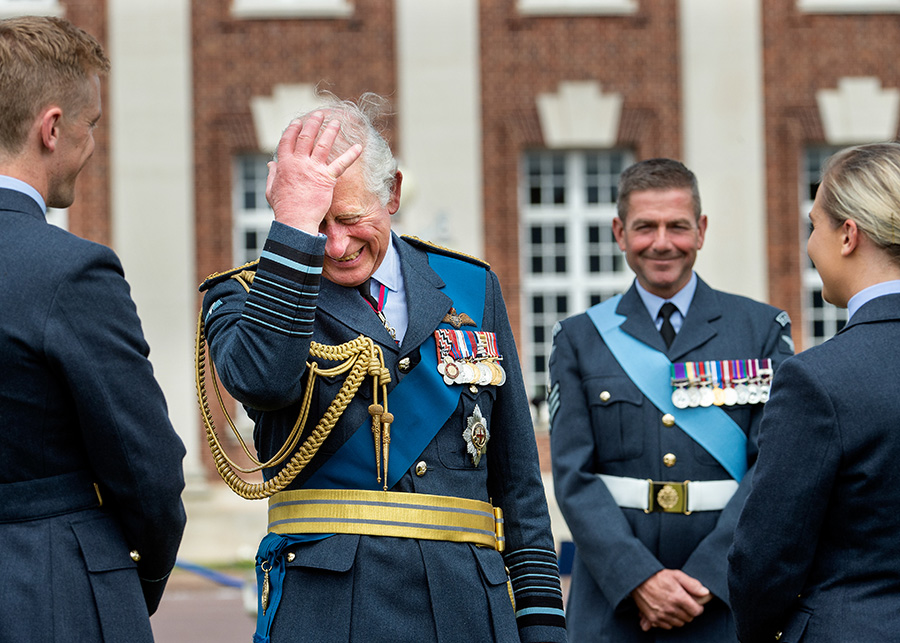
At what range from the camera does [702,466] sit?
3896mm

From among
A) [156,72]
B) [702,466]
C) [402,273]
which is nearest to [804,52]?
Answer: [156,72]

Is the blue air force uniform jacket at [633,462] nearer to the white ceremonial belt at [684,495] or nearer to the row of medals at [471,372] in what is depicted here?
the white ceremonial belt at [684,495]

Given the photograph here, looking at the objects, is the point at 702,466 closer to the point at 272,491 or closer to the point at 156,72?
the point at 272,491

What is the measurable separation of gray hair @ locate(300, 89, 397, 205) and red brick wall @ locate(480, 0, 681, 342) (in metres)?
9.93

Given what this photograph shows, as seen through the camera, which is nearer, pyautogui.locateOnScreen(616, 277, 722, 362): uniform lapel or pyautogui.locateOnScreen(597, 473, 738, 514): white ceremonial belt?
pyautogui.locateOnScreen(597, 473, 738, 514): white ceremonial belt

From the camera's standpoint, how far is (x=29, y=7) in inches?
508

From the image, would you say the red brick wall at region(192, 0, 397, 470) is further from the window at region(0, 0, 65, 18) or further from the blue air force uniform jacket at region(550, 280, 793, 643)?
the blue air force uniform jacket at region(550, 280, 793, 643)

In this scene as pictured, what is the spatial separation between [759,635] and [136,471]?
1372 mm

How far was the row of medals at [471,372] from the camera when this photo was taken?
8.96ft

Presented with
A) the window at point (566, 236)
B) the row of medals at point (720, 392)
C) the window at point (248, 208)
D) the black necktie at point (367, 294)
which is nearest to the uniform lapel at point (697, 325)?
the row of medals at point (720, 392)

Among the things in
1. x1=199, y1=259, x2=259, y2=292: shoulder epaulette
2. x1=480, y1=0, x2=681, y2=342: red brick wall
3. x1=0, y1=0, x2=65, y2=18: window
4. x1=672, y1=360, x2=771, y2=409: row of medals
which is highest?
x1=0, y1=0, x2=65, y2=18: window

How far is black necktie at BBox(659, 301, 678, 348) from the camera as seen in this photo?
13.6 feet

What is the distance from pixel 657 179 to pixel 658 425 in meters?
0.81

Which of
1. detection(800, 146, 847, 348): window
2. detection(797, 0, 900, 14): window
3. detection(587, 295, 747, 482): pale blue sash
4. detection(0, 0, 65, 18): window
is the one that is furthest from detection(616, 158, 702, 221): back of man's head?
detection(0, 0, 65, 18): window
